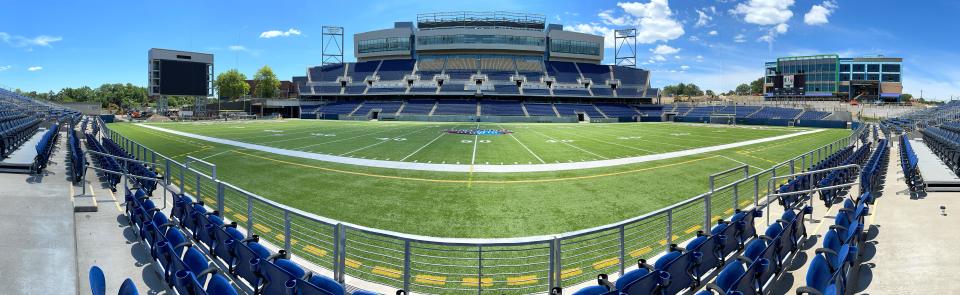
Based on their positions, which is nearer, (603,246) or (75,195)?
(603,246)

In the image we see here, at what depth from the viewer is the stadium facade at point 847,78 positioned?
386ft

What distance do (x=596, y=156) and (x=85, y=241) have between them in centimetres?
1988

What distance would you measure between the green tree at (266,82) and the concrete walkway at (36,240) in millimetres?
124007

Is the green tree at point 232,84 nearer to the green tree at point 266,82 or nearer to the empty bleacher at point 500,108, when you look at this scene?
the green tree at point 266,82

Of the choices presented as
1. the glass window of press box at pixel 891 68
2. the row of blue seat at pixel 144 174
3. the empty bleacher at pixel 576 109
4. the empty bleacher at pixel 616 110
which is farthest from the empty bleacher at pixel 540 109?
the glass window of press box at pixel 891 68

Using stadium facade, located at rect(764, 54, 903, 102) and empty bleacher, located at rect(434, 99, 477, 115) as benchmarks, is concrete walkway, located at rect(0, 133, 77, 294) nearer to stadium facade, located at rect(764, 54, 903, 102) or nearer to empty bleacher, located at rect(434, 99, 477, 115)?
empty bleacher, located at rect(434, 99, 477, 115)

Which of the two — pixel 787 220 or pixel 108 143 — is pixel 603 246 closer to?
pixel 787 220

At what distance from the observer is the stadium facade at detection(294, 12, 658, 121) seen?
8581cm

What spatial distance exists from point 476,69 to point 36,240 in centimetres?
8678

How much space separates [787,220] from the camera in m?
7.89

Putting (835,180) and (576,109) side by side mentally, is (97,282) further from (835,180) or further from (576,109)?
(576,109)

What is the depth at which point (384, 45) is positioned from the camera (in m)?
97.1

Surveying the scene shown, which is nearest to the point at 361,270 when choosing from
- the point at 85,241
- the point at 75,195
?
the point at 85,241

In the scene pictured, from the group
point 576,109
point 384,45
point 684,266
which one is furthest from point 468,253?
point 384,45
